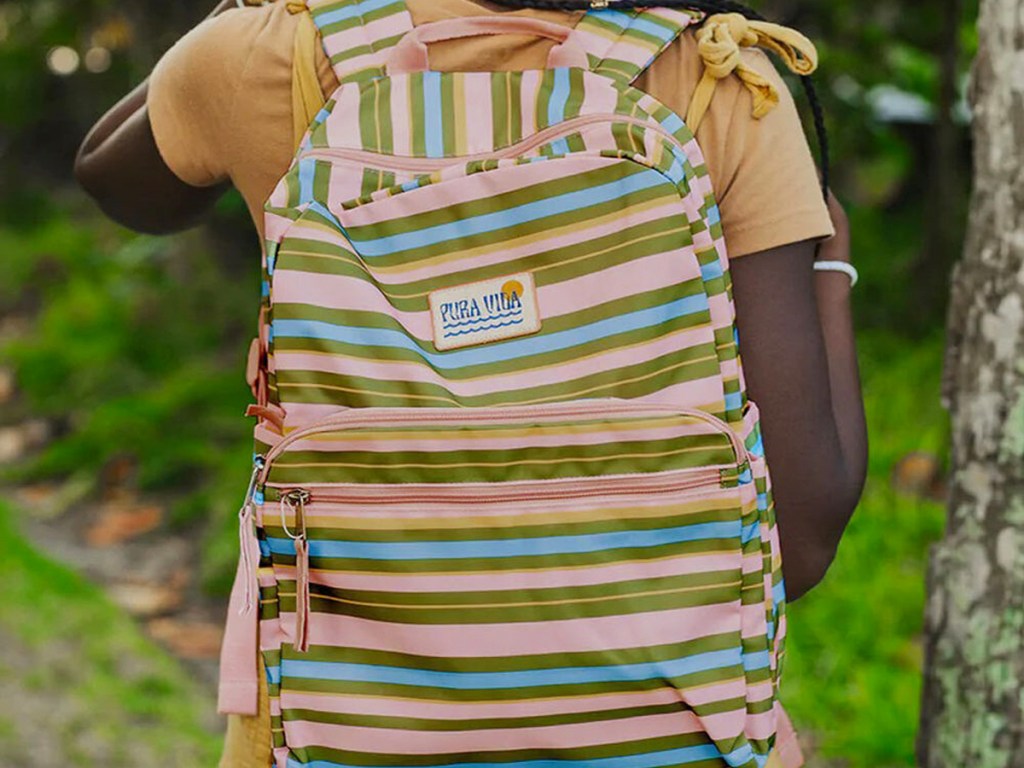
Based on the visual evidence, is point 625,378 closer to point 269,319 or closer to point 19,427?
point 269,319

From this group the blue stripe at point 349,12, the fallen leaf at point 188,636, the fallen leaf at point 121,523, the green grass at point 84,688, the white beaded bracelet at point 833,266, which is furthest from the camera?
the fallen leaf at point 121,523

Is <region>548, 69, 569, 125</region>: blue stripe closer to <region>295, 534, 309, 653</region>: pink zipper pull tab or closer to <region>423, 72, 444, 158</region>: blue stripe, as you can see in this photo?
<region>423, 72, 444, 158</region>: blue stripe

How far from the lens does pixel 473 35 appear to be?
1.47 m

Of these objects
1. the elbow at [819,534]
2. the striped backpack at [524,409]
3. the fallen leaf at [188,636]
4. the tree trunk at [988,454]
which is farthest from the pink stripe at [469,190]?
the fallen leaf at [188,636]

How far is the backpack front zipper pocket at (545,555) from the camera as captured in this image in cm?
141

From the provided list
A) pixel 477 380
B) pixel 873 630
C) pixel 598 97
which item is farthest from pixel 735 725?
pixel 873 630

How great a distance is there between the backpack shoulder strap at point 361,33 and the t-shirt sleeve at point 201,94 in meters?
0.10

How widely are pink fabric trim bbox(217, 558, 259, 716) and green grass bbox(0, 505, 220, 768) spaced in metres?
2.30

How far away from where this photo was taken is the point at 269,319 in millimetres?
1465

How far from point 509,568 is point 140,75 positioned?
5853 mm

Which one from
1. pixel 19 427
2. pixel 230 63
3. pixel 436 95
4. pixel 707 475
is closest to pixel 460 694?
pixel 707 475

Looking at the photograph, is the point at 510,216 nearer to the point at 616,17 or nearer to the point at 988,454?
the point at 616,17

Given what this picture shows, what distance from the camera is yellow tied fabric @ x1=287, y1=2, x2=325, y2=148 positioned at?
1.49m

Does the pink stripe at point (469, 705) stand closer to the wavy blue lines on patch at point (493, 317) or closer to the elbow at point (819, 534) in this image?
the elbow at point (819, 534)
